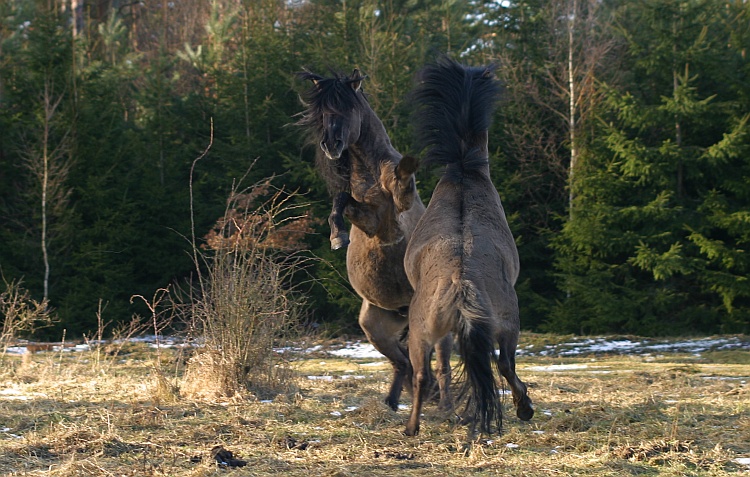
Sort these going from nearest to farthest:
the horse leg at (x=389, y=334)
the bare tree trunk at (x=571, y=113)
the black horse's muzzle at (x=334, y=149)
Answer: the black horse's muzzle at (x=334, y=149) < the horse leg at (x=389, y=334) < the bare tree trunk at (x=571, y=113)

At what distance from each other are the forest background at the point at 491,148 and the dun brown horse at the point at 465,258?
9.20m

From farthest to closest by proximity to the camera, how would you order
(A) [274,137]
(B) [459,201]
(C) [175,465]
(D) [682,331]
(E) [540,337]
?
(A) [274,137] < (D) [682,331] < (E) [540,337] < (B) [459,201] < (C) [175,465]

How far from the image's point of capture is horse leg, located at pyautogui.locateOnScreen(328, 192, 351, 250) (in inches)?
246

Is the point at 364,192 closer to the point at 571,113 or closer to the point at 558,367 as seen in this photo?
the point at 558,367

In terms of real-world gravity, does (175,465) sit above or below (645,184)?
below

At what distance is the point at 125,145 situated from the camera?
61.5 ft

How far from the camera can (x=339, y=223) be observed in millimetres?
6270

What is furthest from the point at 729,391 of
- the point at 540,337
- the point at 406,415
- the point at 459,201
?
the point at 540,337

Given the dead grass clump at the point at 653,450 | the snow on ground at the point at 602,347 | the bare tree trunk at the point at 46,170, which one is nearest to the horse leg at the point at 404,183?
the dead grass clump at the point at 653,450

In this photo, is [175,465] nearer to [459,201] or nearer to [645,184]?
[459,201]

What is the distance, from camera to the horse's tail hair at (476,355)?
4.98 m

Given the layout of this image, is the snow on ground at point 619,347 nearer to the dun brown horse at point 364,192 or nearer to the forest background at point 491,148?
the forest background at point 491,148

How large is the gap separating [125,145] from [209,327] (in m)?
12.4

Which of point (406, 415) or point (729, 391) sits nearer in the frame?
A: point (406, 415)
